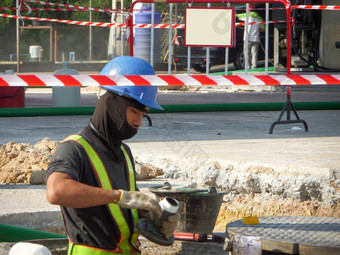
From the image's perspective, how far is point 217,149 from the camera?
7586 millimetres

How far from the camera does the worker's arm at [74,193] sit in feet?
8.66

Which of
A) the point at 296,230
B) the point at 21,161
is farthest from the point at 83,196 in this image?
the point at 21,161

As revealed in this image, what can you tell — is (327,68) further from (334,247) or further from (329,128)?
(334,247)

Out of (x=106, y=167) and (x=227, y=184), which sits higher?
(x=106, y=167)

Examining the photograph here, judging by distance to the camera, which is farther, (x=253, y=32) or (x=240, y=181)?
(x=253, y=32)

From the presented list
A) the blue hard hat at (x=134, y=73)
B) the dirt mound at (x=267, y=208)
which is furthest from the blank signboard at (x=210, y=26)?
the blue hard hat at (x=134, y=73)

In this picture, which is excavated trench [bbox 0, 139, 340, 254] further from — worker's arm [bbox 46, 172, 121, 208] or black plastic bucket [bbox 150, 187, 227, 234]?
worker's arm [bbox 46, 172, 121, 208]

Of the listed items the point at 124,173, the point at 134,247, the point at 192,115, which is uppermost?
the point at 124,173

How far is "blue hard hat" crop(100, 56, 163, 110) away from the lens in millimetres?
2977

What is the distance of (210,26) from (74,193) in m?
7.57

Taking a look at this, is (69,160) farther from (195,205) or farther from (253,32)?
(253,32)

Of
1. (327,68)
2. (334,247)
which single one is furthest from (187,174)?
(327,68)

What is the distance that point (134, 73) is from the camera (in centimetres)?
310

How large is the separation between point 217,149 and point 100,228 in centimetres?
472
